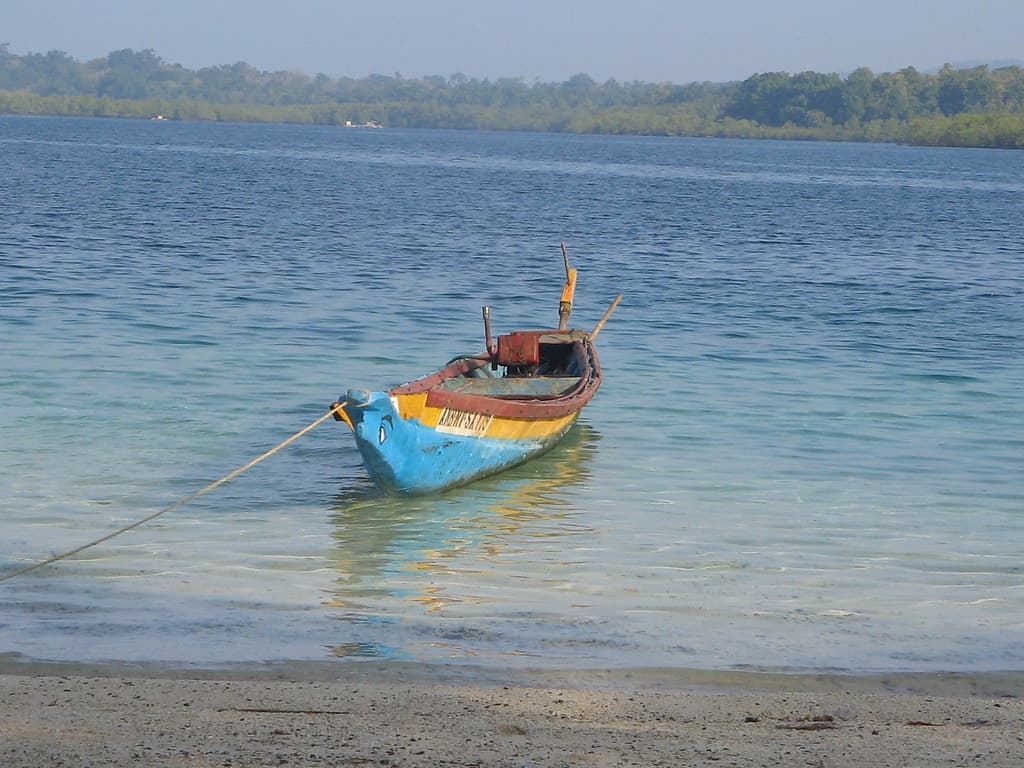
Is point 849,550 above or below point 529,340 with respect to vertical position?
below

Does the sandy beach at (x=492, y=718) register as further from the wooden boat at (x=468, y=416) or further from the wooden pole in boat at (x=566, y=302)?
the wooden pole in boat at (x=566, y=302)

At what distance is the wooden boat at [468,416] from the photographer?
10688 mm

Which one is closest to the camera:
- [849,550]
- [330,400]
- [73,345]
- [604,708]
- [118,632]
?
[604,708]

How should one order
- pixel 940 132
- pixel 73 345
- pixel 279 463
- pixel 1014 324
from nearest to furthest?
1. pixel 279 463
2. pixel 73 345
3. pixel 1014 324
4. pixel 940 132

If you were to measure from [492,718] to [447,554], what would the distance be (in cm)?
358

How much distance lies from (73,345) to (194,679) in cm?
1192

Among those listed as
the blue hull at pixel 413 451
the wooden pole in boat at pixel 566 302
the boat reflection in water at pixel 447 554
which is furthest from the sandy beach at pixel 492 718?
the wooden pole in boat at pixel 566 302

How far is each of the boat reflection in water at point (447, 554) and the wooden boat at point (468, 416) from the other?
0.25m

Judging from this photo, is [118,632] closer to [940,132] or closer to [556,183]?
[556,183]

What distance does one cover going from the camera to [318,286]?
25406 mm

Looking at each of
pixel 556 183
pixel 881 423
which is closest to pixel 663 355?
pixel 881 423

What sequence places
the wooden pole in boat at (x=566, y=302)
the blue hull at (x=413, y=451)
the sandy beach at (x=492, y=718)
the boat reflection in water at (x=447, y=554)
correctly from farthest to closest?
the wooden pole in boat at (x=566, y=302) < the blue hull at (x=413, y=451) < the boat reflection in water at (x=447, y=554) < the sandy beach at (x=492, y=718)

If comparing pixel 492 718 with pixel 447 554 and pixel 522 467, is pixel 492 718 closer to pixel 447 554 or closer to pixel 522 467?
pixel 447 554

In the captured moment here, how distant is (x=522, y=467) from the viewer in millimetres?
12938
